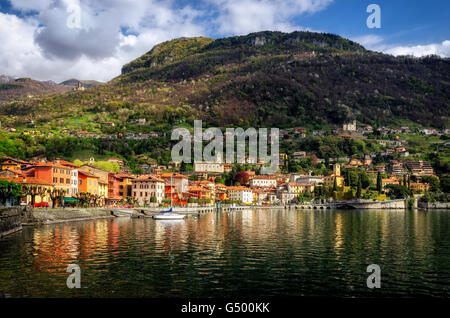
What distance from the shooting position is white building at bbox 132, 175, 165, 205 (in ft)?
372

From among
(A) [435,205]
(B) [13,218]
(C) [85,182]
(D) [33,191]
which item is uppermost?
(C) [85,182]

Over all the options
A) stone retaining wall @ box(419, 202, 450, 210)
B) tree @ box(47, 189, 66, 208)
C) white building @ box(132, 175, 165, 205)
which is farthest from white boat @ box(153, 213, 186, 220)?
stone retaining wall @ box(419, 202, 450, 210)

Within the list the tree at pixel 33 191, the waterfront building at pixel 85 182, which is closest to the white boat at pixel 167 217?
the tree at pixel 33 191

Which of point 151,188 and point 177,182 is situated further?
point 177,182

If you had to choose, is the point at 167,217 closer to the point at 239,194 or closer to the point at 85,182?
the point at 85,182

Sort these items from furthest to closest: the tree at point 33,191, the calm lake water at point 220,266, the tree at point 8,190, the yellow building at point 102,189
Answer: the yellow building at point 102,189 < the tree at point 33,191 < the tree at point 8,190 < the calm lake water at point 220,266

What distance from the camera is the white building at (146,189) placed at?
11331 cm

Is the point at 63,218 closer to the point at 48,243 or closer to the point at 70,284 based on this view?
the point at 48,243

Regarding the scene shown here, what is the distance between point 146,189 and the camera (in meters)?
114

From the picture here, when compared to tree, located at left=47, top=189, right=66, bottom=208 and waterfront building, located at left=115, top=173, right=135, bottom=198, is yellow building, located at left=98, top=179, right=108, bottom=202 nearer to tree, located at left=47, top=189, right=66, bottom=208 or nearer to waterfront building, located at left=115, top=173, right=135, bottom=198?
waterfront building, located at left=115, top=173, right=135, bottom=198

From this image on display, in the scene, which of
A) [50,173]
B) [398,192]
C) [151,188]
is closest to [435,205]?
[398,192]

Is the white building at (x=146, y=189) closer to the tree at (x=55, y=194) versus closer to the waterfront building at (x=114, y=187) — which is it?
the waterfront building at (x=114, y=187)

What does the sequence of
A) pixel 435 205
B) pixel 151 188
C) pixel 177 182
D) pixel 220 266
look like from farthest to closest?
pixel 435 205 < pixel 177 182 < pixel 151 188 < pixel 220 266
